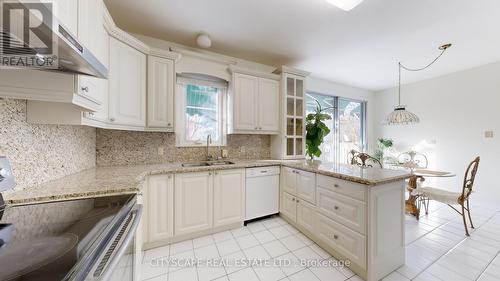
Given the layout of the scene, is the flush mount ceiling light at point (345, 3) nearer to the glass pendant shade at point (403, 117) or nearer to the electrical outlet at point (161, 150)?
the glass pendant shade at point (403, 117)

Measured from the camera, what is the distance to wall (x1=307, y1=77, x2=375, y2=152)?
399 centimetres

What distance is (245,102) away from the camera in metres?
2.68

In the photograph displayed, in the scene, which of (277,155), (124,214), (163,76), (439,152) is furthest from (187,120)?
(439,152)

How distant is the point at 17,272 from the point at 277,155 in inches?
110

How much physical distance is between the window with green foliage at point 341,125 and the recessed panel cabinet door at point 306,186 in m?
2.20

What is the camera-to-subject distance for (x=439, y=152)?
3.83m

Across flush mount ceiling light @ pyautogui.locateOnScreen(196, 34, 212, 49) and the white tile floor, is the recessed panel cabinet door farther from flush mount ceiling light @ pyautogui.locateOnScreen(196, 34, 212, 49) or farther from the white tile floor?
flush mount ceiling light @ pyautogui.locateOnScreen(196, 34, 212, 49)

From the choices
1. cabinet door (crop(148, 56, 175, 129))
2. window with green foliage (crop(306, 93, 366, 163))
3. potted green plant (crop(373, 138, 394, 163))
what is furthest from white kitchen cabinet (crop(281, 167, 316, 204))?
potted green plant (crop(373, 138, 394, 163))

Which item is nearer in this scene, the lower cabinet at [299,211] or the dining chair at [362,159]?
the lower cabinet at [299,211]

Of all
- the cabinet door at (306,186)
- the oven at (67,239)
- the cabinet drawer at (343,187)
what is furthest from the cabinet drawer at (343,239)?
the oven at (67,239)

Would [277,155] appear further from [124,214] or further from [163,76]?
[124,214]

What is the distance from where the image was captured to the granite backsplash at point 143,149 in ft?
6.93

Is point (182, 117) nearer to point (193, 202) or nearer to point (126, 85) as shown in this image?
point (126, 85)

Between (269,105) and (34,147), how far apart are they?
250cm
